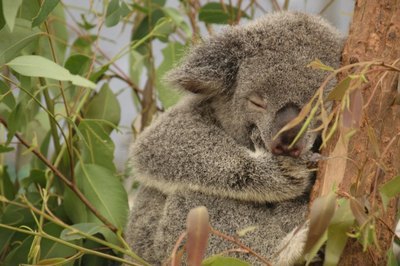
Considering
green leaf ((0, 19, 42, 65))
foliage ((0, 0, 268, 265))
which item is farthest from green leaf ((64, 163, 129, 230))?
green leaf ((0, 19, 42, 65))

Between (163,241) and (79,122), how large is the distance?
806 mm

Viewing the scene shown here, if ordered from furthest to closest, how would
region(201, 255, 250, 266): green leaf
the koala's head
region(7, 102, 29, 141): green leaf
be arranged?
region(7, 102, 29, 141): green leaf, the koala's head, region(201, 255, 250, 266): green leaf

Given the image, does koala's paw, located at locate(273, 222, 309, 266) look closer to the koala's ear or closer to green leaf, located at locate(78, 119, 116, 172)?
the koala's ear

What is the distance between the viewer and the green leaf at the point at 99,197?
298 cm

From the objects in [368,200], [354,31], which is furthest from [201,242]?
[354,31]

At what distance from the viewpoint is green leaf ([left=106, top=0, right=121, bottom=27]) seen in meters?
2.66

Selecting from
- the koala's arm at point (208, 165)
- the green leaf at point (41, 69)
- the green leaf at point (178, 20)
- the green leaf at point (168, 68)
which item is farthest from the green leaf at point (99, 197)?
the green leaf at point (41, 69)

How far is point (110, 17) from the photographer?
2729mm

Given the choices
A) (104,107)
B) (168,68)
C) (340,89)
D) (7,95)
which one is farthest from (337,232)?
(104,107)

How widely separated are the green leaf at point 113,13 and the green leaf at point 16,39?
0.86 ft

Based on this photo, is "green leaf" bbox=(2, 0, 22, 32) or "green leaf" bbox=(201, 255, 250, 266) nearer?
"green leaf" bbox=(201, 255, 250, 266)

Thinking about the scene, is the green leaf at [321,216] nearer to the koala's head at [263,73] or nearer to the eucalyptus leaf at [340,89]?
the eucalyptus leaf at [340,89]

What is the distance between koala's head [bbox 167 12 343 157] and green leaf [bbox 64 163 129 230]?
547 mm

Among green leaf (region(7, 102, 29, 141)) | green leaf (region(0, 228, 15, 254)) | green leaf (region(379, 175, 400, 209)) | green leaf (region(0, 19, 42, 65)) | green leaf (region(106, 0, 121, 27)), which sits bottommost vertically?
green leaf (region(0, 228, 15, 254))
